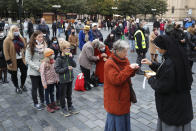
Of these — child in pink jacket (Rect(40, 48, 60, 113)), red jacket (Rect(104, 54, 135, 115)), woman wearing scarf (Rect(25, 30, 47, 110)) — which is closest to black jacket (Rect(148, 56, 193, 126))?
red jacket (Rect(104, 54, 135, 115))

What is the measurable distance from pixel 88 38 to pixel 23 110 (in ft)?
14.6

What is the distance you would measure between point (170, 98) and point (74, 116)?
8.51 feet

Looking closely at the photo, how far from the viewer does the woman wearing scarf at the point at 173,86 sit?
2.54 m

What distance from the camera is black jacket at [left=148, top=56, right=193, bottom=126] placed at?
2.56m

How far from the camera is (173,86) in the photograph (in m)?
2.58

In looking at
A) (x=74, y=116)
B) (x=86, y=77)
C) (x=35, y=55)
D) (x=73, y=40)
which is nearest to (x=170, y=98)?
(x=74, y=116)

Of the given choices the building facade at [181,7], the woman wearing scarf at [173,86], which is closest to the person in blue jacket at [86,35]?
the woman wearing scarf at [173,86]

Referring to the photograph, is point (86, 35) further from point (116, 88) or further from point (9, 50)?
point (116, 88)

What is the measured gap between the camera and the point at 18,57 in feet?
19.0

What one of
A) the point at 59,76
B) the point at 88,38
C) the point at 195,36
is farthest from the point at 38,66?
the point at 195,36

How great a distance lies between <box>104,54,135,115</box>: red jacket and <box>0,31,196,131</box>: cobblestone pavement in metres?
1.24

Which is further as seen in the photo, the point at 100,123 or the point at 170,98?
the point at 100,123

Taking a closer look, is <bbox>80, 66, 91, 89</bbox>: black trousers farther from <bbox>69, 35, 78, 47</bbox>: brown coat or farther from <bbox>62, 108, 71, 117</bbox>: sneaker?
<bbox>69, 35, 78, 47</bbox>: brown coat

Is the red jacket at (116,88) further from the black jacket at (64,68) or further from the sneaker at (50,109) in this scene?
A: the sneaker at (50,109)
